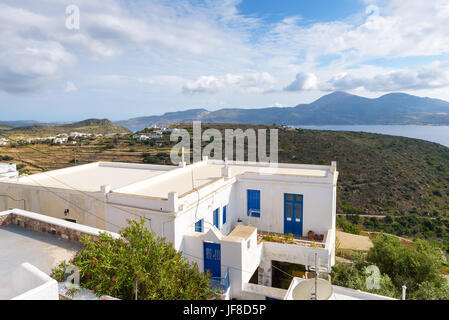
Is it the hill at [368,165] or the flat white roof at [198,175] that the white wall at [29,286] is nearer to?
the flat white roof at [198,175]

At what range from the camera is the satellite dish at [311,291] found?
5748mm

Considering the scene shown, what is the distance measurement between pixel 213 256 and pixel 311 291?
500 cm

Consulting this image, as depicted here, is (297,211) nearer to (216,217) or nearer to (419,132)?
(216,217)

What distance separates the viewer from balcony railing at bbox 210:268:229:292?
390 inches

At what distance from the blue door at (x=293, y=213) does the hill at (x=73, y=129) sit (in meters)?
65.6

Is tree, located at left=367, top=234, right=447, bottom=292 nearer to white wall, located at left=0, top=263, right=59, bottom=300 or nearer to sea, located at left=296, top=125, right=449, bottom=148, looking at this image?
white wall, located at left=0, top=263, right=59, bottom=300

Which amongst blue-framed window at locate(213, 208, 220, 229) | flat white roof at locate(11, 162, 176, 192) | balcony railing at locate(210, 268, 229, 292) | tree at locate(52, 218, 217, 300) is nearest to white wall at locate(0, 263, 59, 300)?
tree at locate(52, 218, 217, 300)

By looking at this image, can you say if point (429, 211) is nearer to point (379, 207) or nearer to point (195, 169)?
point (379, 207)

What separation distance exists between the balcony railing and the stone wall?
4887 millimetres

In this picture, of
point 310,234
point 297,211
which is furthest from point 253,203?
point 310,234

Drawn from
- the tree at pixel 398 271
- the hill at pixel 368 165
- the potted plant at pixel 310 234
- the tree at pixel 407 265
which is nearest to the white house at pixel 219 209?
the potted plant at pixel 310 234

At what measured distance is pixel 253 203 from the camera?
14875mm
